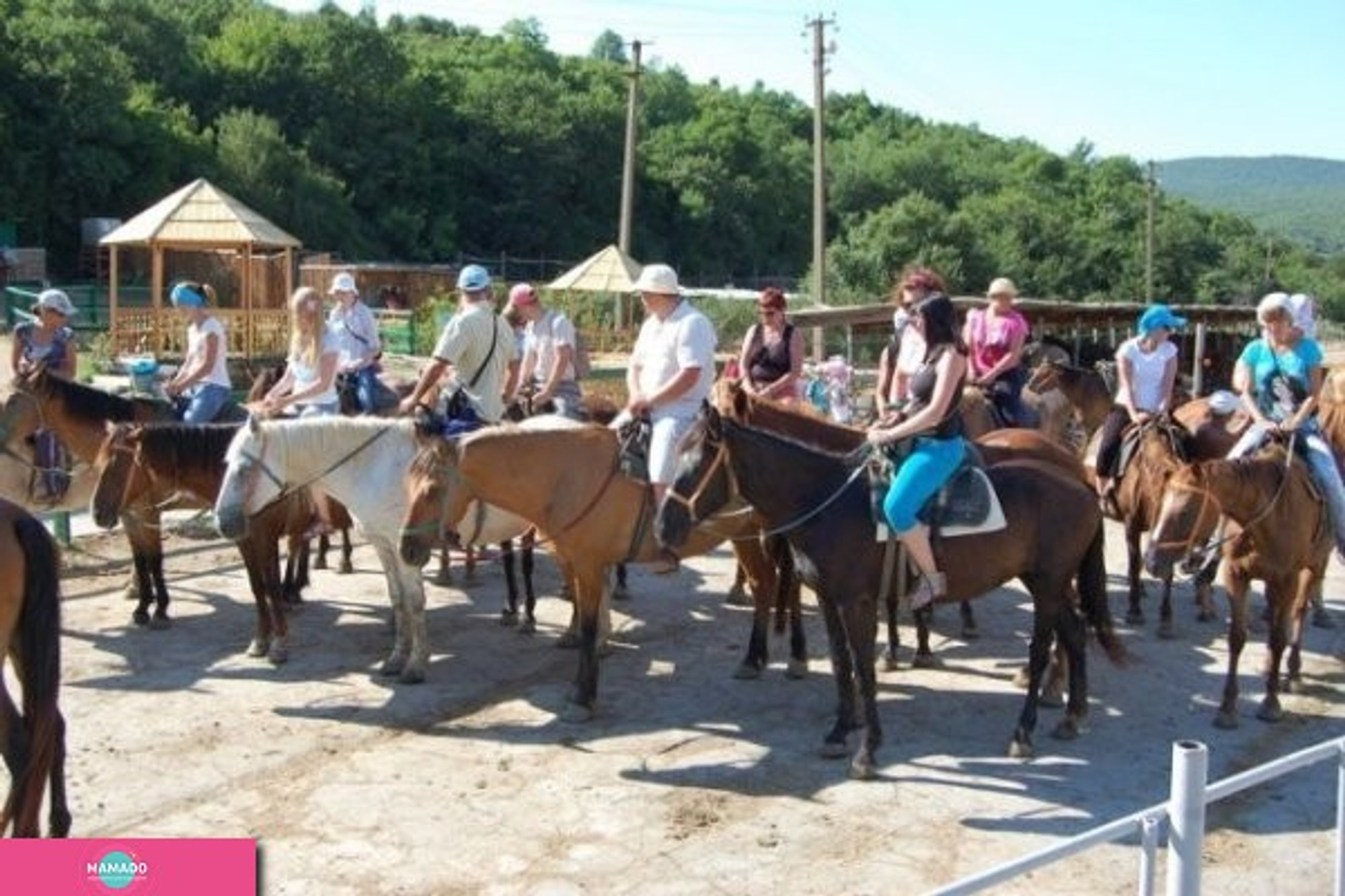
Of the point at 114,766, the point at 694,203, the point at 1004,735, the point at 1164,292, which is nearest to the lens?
the point at 114,766

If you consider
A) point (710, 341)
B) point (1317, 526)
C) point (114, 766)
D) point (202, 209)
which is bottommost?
point (114, 766)

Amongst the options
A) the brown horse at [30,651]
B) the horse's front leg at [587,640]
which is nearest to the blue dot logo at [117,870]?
the brown horse at [30,651]

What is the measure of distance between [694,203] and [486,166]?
42.5 feet

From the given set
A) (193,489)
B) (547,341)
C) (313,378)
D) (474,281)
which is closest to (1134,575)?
(547,341)

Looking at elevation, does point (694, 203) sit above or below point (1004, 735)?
above

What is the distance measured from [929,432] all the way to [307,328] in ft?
15.9

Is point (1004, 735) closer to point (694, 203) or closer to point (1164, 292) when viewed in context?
point (1164, 292)

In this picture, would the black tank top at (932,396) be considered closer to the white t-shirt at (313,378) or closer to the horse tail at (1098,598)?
the horse tail at (1098,598)

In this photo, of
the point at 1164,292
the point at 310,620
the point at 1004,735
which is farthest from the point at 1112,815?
the point at 1164,292

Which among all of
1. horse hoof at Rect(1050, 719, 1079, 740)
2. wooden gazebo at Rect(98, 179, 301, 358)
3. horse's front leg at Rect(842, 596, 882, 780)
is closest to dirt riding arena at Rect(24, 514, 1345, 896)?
horse hoof at Rect(1050, 719, 1079, 740)

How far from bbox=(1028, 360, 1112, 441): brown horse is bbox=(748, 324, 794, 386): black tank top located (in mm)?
3856

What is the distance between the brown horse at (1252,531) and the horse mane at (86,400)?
7240 millimetres

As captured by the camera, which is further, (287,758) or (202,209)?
(202,209)

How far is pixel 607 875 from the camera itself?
224 inches
